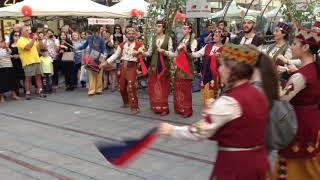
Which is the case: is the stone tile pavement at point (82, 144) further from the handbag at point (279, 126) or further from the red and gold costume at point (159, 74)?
the handbag at point (279, 126)

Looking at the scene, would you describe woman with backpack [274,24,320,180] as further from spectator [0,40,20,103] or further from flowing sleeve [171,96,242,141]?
spectator [0,40,20,103]

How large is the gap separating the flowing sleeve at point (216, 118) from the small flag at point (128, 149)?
0.22m

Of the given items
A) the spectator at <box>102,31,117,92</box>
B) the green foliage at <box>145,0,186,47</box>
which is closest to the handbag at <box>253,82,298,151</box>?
the green foliage at <box>145,0,186,47</box>

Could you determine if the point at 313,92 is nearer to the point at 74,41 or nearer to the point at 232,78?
Answer: the point at 232,78

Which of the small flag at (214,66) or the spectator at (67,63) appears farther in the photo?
the spectator at (67,63)

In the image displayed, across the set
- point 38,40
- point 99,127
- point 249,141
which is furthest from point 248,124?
point 38,40

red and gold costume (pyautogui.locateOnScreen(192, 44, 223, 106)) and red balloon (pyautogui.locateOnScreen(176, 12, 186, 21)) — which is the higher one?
red balloon (pyautogui.locateOnScreen(176, 12, 186, 21))

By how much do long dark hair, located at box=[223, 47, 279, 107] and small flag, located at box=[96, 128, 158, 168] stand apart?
0.55 metres

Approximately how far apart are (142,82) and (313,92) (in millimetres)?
8261

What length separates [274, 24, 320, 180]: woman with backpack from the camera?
11.9 feet

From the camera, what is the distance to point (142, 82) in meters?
11.7

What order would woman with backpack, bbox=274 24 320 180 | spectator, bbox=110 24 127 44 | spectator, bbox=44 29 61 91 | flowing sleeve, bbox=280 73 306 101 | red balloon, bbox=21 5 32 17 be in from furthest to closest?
spectator, bbox=110 24 127 44 → red balloon, bbox=21 5 32 17 → spectator, bbox=44 29 61 91 → woman with backpack, bbox=274 24 320 180 → flowing sleeve, bbox=280 73 306 101

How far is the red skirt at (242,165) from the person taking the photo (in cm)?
267

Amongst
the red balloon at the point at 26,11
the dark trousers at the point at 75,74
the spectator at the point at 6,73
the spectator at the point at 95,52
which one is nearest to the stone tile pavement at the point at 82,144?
the spectator at the point at 6,73
